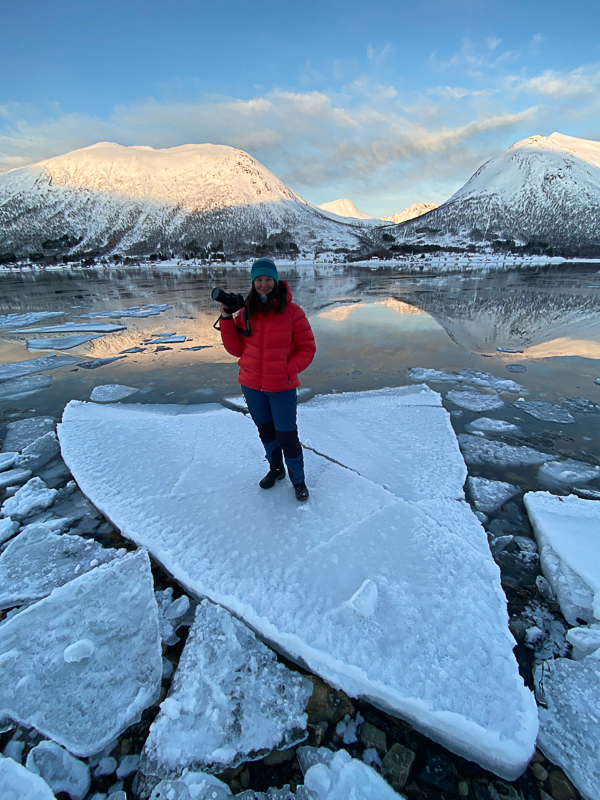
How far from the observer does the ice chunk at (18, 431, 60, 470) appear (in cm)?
328

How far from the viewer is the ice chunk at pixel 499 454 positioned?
10.5 ft

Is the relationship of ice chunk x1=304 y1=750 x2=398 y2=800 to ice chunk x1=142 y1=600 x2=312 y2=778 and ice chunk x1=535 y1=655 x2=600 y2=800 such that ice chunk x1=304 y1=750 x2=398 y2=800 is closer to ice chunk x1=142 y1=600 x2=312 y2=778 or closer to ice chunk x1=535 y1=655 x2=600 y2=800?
ice chunk x1=142 y1=600 x2=312 y2=778

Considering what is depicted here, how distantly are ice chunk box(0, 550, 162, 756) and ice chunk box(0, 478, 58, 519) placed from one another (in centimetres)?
105

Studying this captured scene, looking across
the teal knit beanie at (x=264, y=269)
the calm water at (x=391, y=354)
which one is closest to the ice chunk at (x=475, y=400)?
the calm water at (x=391, y=354)

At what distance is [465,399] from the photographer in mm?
4566

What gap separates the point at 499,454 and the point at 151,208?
433 feet

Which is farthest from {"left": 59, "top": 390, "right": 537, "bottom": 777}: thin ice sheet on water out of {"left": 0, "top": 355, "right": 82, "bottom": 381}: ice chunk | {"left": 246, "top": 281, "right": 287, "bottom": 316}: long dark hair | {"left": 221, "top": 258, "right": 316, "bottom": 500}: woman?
{"left": 0, "top": 355, "right": 82, "bottom": 381}: ice chunk

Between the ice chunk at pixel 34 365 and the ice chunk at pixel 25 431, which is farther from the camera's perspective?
the ice chunk at pixel 34 365

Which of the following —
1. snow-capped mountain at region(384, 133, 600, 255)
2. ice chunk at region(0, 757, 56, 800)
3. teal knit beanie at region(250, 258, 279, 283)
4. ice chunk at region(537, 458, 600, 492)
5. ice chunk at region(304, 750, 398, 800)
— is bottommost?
ice chunk at region(304, 750, 398, 800)

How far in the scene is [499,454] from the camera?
3322 millimetres

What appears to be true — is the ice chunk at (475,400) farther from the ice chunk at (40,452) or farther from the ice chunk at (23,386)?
the ice chunk at (23,386)

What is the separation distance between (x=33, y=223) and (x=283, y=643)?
134m

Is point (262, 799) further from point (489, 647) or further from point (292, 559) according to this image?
point (489, 647)

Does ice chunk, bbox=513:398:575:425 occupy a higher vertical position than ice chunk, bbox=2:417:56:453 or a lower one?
lower
